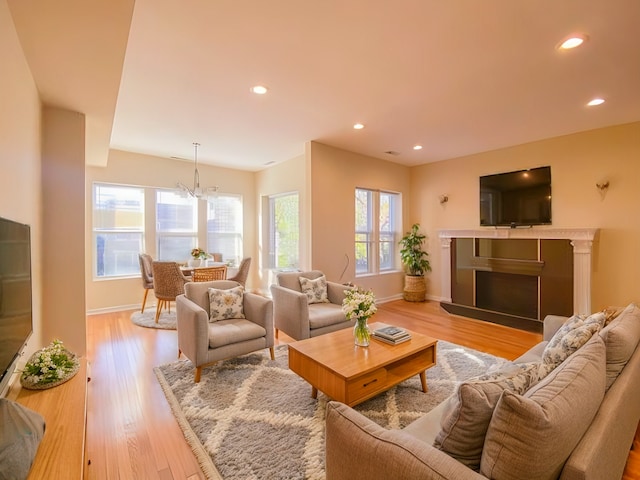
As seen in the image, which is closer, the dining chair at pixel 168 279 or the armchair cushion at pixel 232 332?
the armchair cushion at pixel 232 332

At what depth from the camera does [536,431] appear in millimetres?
853

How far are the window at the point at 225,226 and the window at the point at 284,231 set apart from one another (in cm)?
73

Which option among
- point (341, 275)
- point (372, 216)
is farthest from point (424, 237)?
point (341, 275)

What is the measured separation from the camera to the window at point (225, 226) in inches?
249

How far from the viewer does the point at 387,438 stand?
101cm

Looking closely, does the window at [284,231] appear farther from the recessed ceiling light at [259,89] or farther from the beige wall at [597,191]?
the beige wall at [597,191]

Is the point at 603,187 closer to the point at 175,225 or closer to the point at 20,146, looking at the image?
the point at 20,146

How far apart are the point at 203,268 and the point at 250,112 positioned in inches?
92.2

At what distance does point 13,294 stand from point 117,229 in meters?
4.34

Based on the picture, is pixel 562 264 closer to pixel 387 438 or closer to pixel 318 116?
pixel 318 116

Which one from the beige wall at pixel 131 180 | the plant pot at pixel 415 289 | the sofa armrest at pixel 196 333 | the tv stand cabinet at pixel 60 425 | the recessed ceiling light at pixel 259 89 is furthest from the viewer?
the plant pot at pixel 415 289

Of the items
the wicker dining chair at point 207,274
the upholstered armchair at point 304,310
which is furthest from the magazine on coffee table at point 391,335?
the wicker dining chair at point 207,274

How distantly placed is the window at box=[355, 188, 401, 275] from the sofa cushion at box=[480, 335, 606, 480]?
4642 millimetres

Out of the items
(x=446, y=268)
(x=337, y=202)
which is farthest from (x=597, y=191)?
(x=337, y=202)
